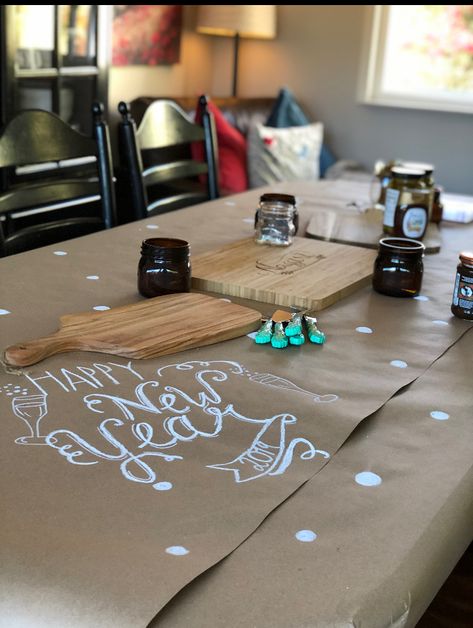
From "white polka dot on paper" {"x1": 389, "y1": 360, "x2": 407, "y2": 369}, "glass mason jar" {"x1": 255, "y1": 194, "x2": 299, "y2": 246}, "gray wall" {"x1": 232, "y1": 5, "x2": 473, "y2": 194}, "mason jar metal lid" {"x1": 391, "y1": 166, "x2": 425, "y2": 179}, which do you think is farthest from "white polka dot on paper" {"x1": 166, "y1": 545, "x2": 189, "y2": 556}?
"gray wall" {"x1": 232, "y1": 5, "x2": 473, "y2": 194}

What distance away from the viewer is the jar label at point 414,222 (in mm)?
1928

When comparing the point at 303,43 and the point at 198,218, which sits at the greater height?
the point at 303,43

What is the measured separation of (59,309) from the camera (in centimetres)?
134

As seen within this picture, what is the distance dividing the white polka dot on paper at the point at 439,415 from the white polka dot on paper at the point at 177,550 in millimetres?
434

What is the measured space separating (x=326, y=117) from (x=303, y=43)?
435mm

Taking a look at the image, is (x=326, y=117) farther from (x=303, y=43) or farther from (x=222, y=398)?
(x=222, y=398)

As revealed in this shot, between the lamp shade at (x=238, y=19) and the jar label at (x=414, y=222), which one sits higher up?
the lamp shade at (x=238, y=19)

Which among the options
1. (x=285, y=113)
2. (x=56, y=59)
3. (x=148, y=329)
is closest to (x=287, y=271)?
(x=148, y=329)

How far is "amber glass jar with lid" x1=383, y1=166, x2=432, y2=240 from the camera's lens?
76.0 inches

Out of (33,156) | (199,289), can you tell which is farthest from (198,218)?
(199,289)

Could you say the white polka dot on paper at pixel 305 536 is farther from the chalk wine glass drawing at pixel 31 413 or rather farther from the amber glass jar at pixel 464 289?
the amber glass jar at pixel 464 289

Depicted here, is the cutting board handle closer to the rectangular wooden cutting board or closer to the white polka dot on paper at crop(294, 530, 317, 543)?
the rectangular wooden cutting board

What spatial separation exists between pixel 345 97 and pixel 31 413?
406 centimetres

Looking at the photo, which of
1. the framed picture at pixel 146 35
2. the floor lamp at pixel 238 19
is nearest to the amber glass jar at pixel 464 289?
the framed picture at pixel 146 35
